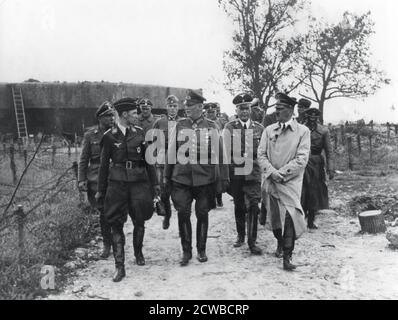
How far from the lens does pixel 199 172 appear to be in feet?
18.9

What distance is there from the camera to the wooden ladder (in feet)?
72.2

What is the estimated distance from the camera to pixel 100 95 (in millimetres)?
22469

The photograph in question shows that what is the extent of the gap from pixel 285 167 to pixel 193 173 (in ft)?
3.68

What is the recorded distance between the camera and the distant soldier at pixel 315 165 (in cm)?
748

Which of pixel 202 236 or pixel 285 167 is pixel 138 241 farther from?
pixel 285 167

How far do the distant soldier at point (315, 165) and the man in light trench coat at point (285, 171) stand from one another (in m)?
1.87

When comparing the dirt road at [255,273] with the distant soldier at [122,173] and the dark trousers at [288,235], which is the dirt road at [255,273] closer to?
the dark trousers at [288,235]

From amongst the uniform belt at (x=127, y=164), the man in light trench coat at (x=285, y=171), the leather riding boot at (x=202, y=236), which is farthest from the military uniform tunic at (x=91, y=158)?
the man in light trench coat at (x=285, y=171)

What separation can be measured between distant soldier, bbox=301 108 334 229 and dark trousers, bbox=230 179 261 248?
133 centimetres

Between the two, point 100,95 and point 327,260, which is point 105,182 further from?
point 100,95

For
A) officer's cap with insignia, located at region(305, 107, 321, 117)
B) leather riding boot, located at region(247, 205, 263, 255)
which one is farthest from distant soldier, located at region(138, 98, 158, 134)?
leather riding boot, located at region(247, 205, 263, 255)

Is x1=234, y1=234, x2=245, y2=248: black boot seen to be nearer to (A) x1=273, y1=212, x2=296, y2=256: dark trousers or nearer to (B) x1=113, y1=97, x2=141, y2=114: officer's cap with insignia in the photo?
(A) x1=273, y1=212, x2=296, y2=256: dark trousers

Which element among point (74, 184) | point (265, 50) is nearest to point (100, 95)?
point (265, 50)
